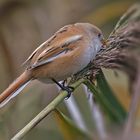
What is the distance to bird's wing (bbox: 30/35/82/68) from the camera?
83.4 inches

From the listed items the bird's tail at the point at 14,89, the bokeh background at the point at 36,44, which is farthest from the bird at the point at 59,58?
the bokeh background at the point at 36,44

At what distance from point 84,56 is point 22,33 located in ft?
4.07

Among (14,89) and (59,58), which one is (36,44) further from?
(14,89)

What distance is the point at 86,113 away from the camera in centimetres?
279

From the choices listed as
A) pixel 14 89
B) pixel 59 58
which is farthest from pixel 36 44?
pixel 14 89

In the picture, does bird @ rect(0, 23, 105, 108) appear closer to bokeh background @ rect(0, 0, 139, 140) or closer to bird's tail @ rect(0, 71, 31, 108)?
bird's tail @ rect(0, 71, 31, 108)

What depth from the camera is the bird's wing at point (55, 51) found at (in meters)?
2.12

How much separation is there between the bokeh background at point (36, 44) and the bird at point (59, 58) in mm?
212

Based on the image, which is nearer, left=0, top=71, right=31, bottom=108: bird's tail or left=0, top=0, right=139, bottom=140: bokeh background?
left=0, top=71, right=31, bottom=108: bird's tail

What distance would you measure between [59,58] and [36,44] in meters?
1.21

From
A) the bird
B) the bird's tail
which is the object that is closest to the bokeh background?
the bird's tail

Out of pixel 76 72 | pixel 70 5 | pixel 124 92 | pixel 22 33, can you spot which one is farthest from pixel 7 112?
pixel 70 5

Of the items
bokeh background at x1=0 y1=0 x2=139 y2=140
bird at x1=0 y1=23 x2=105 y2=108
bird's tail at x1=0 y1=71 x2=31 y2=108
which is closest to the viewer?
bird's tail at x1=0 y1=71 x2=31 y2=108

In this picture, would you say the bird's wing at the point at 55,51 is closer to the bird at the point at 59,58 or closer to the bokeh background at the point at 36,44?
the bird at the point at 59,58
